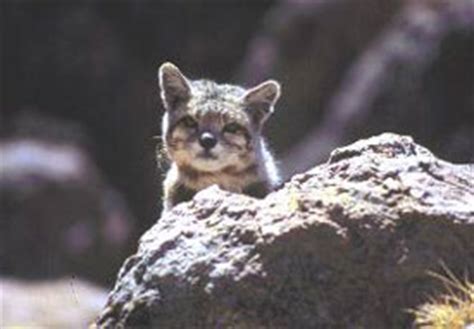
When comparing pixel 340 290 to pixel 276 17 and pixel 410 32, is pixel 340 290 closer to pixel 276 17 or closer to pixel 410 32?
pixel 410 32

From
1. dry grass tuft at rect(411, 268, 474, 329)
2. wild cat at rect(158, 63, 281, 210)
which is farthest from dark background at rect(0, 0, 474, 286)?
dry grass tuft at rect(411, 268, 474, 329)

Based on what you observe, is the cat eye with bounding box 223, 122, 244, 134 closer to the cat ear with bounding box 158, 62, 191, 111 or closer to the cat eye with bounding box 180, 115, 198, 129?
the cat eye with bounding box 180, 115, 198, 129

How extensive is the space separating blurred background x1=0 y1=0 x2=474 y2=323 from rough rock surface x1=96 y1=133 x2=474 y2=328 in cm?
874

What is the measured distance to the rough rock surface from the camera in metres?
6.61

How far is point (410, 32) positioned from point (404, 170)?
559 inches

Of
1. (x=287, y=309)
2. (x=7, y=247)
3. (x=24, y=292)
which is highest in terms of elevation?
(x=7, y=247)

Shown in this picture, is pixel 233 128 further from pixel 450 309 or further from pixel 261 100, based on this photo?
pixel 450 309

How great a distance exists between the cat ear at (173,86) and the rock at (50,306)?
404cm

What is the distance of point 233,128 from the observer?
34.0ft

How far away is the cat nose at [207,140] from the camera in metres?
10.1

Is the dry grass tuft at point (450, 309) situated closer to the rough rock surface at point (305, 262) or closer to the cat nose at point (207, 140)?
the rough rock surface at point (305, 262)

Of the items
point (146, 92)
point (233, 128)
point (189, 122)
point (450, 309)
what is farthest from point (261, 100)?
point (146, 92)

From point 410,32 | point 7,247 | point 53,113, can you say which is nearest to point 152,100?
point 53,113

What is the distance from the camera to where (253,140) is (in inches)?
410
